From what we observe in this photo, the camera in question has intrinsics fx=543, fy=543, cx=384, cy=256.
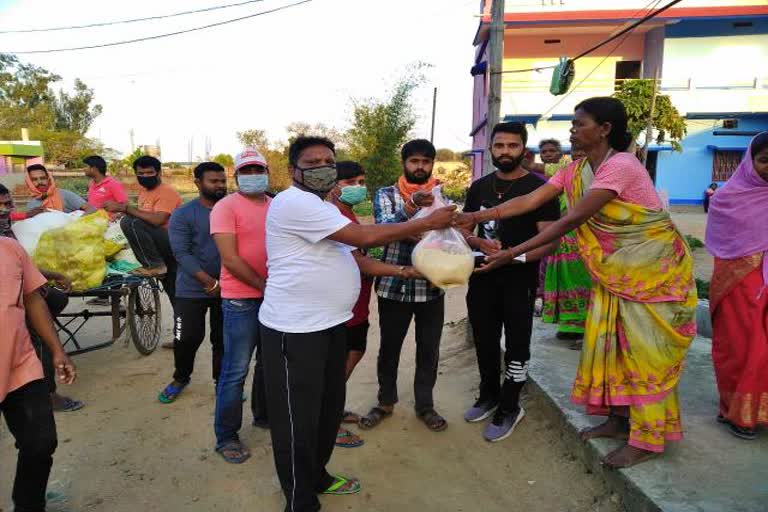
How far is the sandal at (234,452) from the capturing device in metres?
3.43

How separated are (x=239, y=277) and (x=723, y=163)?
2412cm

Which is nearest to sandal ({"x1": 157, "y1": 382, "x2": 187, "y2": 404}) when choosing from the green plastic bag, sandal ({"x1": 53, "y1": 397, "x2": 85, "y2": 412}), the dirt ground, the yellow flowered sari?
the dirt ground

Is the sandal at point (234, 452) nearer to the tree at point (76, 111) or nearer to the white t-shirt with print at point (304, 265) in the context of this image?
the white t-shirt with print at point (304, 265)

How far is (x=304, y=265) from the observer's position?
2.48 meters

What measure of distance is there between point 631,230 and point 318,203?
5.10 ft

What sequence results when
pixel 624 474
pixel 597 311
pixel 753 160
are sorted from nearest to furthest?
pixel 624 474 → pixel 597 311 → pixel 753 160

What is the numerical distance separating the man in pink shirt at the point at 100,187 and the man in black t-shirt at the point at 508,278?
171 inches

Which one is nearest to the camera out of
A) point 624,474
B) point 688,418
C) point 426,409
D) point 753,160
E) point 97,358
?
point 624,474

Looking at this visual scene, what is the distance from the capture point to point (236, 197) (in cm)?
338

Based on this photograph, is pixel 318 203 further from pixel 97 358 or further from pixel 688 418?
pixel 97 358

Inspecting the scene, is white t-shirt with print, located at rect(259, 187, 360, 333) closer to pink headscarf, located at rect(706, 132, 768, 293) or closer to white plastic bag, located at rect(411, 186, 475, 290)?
white plastic bag, located at rect(411, 186, 475, 290)

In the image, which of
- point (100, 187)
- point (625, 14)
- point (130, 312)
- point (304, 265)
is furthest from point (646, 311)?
point (625, 14)

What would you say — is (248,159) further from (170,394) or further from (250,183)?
(170,394)

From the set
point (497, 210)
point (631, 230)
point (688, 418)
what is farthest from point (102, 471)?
point (688, 418)
